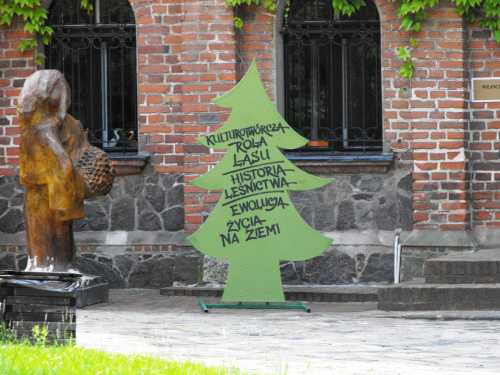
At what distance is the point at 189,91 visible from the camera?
36.1 feet

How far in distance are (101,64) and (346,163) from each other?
3.17 m

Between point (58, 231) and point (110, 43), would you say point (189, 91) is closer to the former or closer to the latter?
point (110, 43)

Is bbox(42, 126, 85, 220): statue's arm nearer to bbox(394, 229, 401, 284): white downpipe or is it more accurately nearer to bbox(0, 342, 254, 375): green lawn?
bbox(0, 342, 254, 375): green lawn

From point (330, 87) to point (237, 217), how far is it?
2.71 m

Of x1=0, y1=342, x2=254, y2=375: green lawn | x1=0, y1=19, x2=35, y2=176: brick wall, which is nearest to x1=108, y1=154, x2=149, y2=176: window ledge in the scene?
x1=0, y1=19, x2=35, y2=176: brick wall

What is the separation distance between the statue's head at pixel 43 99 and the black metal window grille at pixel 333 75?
10.5 ft

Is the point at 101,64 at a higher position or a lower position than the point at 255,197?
higher

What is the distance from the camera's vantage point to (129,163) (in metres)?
11.2

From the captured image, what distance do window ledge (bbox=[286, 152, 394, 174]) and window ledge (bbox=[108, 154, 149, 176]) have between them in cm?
169

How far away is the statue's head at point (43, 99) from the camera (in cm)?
874

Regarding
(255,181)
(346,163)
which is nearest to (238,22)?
(346,163)

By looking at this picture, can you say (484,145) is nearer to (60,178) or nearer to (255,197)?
→ (255,197)

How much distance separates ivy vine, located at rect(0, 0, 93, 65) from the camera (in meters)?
11.3

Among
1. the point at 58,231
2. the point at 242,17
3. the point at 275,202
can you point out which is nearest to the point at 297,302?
the point at 275,202
